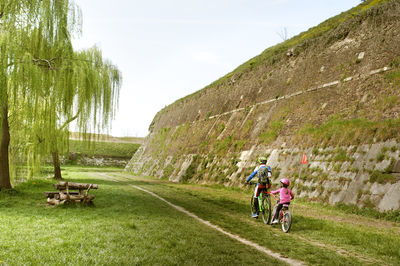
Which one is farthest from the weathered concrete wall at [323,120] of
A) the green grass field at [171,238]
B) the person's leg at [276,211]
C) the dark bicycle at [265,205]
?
the person's leg at [276,211]

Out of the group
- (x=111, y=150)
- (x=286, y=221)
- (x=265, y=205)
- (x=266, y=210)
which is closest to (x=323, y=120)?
(x=265, y=205)

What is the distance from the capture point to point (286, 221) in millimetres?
8148

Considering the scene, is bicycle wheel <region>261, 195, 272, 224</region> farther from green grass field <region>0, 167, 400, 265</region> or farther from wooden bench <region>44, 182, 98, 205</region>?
wooden bench <region>44, 182, 98, 205</region>

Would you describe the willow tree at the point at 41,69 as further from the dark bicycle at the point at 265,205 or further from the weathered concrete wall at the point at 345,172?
the weathered concrete wall at the point at 345,172

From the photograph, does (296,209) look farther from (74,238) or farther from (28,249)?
(28,249)

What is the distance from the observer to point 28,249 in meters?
5.58

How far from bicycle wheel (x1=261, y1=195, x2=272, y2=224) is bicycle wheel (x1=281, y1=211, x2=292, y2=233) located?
0.92m

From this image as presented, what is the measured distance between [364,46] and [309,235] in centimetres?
1273

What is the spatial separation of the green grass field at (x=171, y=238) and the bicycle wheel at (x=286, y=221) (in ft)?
0.53

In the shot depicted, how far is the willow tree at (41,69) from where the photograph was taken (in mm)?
9695

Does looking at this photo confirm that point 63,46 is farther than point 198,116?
No

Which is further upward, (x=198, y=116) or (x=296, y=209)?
(x=198, y=116)

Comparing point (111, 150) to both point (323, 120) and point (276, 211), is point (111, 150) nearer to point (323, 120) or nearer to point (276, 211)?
point (323, 120)

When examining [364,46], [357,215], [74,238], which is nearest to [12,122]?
[74,238]
